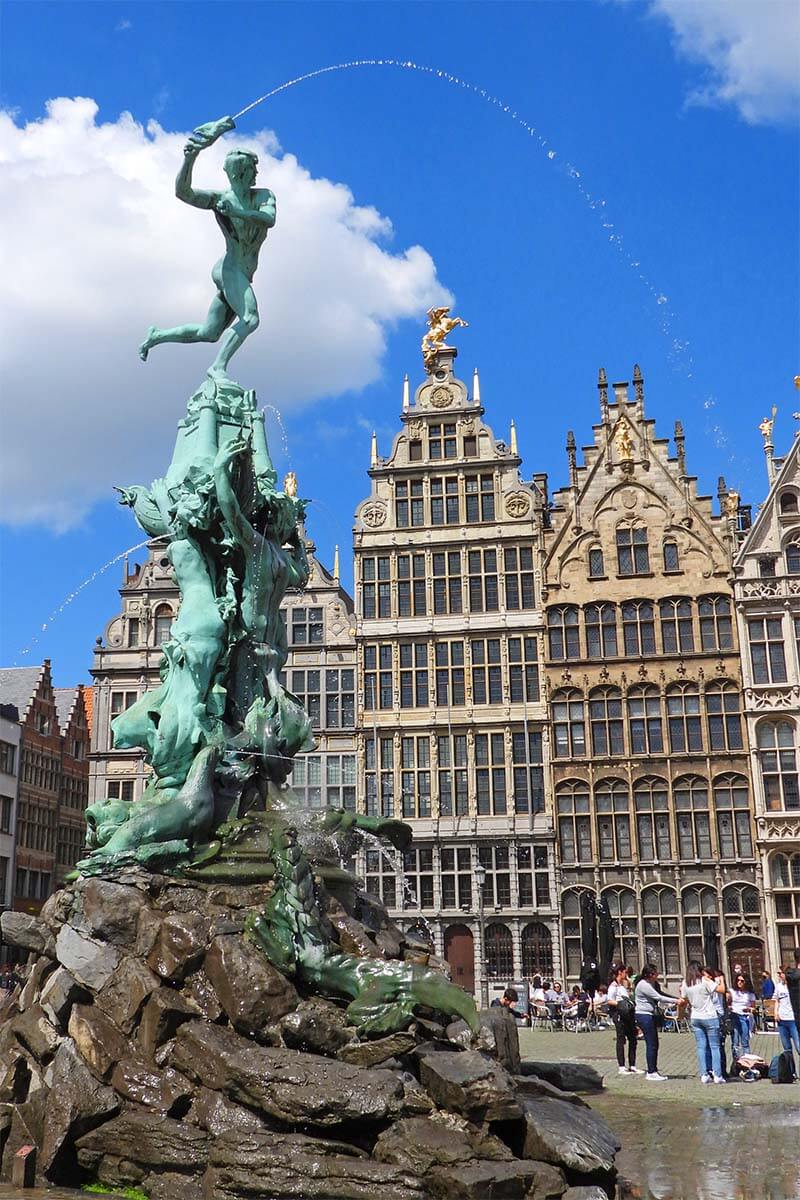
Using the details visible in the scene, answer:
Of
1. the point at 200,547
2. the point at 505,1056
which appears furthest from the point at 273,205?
the point at 505,1056

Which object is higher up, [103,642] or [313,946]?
[103,642]

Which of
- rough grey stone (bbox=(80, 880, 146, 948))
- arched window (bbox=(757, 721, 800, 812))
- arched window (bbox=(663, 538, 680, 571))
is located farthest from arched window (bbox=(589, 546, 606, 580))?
rough grey stone (bbox=(80, 880, 146, 948))

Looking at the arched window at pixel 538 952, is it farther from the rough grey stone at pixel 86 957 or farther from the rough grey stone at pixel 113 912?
the rough grey stone at pixel 86 957

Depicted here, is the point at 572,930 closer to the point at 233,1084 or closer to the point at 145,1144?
the point at 233,1084

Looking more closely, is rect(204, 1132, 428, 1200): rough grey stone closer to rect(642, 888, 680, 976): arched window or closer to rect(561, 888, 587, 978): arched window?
rect(642, 888, 680, 976): arched window

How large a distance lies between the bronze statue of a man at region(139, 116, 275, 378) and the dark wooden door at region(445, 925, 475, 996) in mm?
26981

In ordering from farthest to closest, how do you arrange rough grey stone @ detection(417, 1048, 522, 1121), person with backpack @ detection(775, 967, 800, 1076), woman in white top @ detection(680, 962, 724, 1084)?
person with backpack @ detection(775, 967, 800, 1076) → woman in white top @ detection(680, 962, 724, 1084) → rough grey stone @ detection(417, 1048, 522, 1121)

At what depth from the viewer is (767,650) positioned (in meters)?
41.0

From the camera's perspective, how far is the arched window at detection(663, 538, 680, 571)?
4259cm

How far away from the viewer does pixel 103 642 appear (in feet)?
154

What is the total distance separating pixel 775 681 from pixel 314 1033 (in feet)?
106

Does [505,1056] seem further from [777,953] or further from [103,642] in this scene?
[103,642]

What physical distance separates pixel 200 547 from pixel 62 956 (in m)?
6.25

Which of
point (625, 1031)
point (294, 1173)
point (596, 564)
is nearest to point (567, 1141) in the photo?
point (294, 1173)
